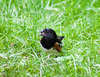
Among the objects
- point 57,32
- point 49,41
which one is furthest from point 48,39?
point 57,32

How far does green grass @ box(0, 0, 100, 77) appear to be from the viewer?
121 inches

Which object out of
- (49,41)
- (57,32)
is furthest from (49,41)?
(57,32)

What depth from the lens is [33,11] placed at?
4.65 metres

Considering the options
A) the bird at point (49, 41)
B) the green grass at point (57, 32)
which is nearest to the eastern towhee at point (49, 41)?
the bird at point (49, 41)

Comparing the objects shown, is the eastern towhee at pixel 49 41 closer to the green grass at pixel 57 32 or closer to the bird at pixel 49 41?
the bird at pixel 49 41

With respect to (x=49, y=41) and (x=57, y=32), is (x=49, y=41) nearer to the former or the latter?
(x=49, y=41)

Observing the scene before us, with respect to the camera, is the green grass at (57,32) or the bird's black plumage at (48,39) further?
the bird's black plumage at (48,39)

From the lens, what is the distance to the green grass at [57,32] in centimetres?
308

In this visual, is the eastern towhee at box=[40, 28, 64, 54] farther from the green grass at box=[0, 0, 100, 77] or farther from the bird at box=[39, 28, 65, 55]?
the green grass at box=[0, 0, 100, 77]

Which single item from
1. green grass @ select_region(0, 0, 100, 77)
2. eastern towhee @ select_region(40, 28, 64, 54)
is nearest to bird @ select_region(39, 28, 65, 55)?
eastern towhee @ select_region(40, 28, 64, 54)

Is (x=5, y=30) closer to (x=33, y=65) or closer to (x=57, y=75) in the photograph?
(x=33, y=65)

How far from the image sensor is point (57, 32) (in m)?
4.18

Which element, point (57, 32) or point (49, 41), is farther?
point (57, 32)

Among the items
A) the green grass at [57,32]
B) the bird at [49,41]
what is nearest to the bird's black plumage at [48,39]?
the bird at [49,41]
